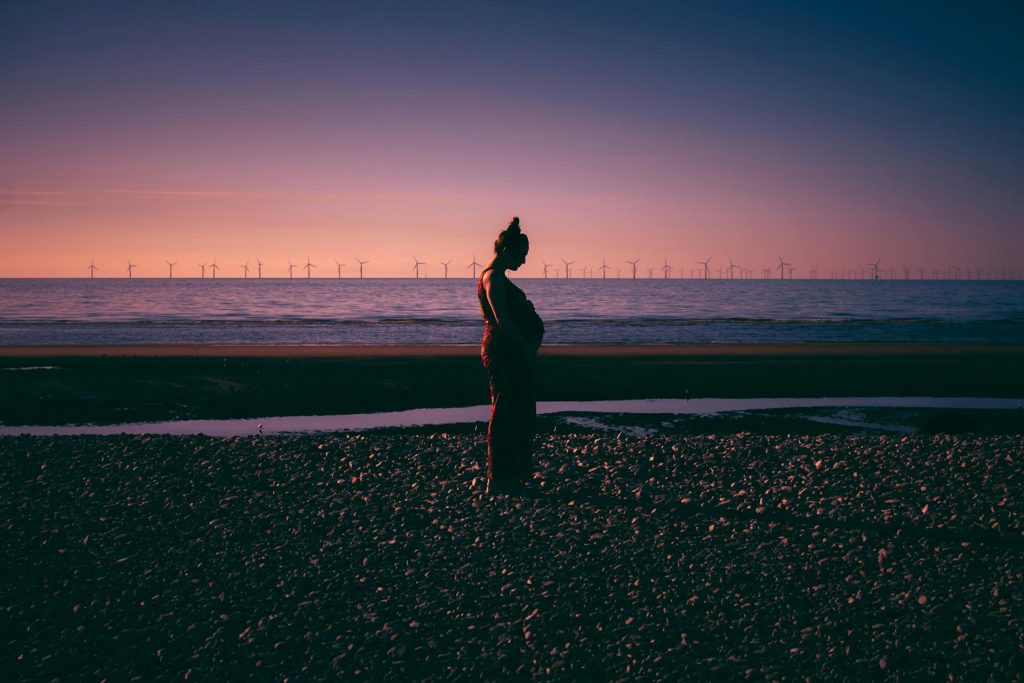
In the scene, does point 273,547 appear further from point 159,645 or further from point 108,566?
point 159,645

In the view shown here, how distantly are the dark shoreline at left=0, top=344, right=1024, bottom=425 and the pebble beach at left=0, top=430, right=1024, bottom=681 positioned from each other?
7.38 meters

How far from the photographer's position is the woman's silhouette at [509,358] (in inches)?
332

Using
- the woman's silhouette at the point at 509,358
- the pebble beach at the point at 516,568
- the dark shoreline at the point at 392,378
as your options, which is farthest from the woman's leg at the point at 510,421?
the dark shoreline at the point at 392,378

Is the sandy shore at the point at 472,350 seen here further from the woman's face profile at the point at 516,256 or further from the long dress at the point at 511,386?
the woman's face profile at the point at 516,256

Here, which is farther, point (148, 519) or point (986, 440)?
point (986, 440)

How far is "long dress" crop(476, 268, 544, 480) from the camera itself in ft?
28.0

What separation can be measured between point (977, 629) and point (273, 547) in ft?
20.2

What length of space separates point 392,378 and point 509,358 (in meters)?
14.3

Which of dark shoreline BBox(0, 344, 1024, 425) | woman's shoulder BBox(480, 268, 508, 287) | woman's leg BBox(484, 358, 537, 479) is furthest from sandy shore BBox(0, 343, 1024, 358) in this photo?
→ woman's shoulder BBox(480, 268, 508, 287)

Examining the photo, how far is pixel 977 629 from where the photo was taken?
211 inches

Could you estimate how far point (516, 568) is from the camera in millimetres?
6621

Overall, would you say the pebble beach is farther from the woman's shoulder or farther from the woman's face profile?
the woman's face profile

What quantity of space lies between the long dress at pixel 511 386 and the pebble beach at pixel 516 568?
0.56 meters

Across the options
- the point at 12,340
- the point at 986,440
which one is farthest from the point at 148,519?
the point at 12,340
